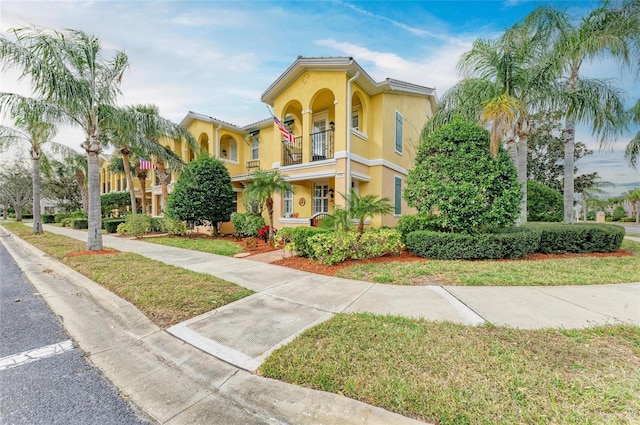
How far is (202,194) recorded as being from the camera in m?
13.5

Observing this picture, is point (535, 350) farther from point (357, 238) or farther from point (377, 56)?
point (377, 56)

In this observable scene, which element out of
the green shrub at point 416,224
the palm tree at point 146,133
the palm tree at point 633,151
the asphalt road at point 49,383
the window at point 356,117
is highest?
the window at point 356,117

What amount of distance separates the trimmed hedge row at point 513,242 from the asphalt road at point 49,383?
291 inches

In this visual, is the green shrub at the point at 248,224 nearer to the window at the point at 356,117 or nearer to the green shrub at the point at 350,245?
the green shrub at the point at 350,245

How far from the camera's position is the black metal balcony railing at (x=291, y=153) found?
537 inches

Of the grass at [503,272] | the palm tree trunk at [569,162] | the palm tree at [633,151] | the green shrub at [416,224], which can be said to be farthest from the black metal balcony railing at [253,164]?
the palm tree at [633,151]

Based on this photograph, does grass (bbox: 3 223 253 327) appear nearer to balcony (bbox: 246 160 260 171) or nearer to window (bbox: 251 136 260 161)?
balcony (bbox: 246 160 260 171)

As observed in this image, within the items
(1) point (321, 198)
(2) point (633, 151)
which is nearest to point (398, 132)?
(1) point (321, 198)

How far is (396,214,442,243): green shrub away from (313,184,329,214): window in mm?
5315

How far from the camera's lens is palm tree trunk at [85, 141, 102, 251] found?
366 inches

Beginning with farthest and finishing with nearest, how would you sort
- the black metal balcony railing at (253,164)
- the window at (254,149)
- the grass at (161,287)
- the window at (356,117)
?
the window at (254,149) < the black metal balcony railing at (253,164) < the window at (356,117) < the grass at (161,287)

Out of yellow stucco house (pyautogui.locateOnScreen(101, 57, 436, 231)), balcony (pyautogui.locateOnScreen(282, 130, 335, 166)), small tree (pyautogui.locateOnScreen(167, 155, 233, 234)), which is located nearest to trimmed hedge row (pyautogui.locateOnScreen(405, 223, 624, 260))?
yellow stucco house (pyautogui.locateOnScreen(101, 57, 436, 231))

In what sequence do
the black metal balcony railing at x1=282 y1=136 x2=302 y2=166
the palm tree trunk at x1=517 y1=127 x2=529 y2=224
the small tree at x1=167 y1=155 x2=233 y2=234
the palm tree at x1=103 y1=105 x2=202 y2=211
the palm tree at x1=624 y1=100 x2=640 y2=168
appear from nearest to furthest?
1. the palm tree trunk at x1=517 y1=127 x2=529 y2=224
2. the palm tree at x1=103 y1=105 x2=202 y2=211
3. the palm tree at x1=624 y1=100 x2=640 y2=168
4. the small tree at x1=167 y1=155 x2=233 y2=234
5. the black metal balcony railing at x1=282 y1=136 x2=302 y2=166

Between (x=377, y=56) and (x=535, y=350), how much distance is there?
506 inches
